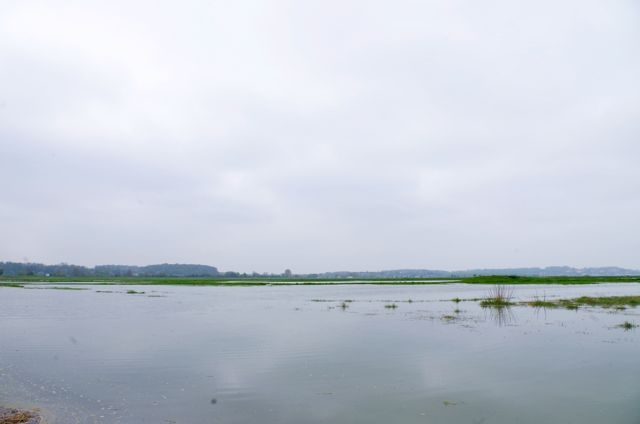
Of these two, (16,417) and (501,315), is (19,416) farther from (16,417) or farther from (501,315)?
(501,315)

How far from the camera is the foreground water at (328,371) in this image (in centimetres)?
1267

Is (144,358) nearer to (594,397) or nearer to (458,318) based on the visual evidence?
(594,397)

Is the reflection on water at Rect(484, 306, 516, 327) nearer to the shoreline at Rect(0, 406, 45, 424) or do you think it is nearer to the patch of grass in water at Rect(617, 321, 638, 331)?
the patch of grass in water at Rect(617, 321, 638, 331)

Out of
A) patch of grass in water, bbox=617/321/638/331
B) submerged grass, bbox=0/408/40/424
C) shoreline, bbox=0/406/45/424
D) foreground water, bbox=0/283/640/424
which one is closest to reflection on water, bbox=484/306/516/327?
foreground water, bbox=0/283/640/424

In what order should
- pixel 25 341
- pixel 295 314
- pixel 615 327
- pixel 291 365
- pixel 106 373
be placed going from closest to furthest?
1. pixel 106 373
2. pixel 291 365
3. pixel 25 341
4. pixel 615 327
5. pixel 295 314

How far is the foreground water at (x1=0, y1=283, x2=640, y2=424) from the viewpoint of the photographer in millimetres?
12672

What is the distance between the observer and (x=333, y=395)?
14180 millimetres

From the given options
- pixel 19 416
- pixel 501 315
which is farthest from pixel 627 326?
pixel 19 416

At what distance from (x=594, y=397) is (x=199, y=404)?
1179 cm

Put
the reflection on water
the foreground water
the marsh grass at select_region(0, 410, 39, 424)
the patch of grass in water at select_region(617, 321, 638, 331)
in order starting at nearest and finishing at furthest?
the marsh grass at select_region(0, 410, 39, 424) → the foreground water → the patch of grass in water at select_region(617, 321, 638, 331) → the reflection on water

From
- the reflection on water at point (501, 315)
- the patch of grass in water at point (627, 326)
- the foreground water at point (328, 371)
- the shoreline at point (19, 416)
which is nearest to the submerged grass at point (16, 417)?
the shoreline at point (19, 416)

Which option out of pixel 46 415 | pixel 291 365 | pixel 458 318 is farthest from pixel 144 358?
pixel 458 318

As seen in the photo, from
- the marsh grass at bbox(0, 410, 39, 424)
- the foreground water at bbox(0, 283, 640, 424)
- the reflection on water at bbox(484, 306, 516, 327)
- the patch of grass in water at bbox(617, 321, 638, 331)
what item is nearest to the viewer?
the marsh grass at bbox(0, 410, 39, 424)

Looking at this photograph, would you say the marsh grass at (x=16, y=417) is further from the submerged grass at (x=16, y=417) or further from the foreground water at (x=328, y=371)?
the foreground water at (x=328, y=371)
